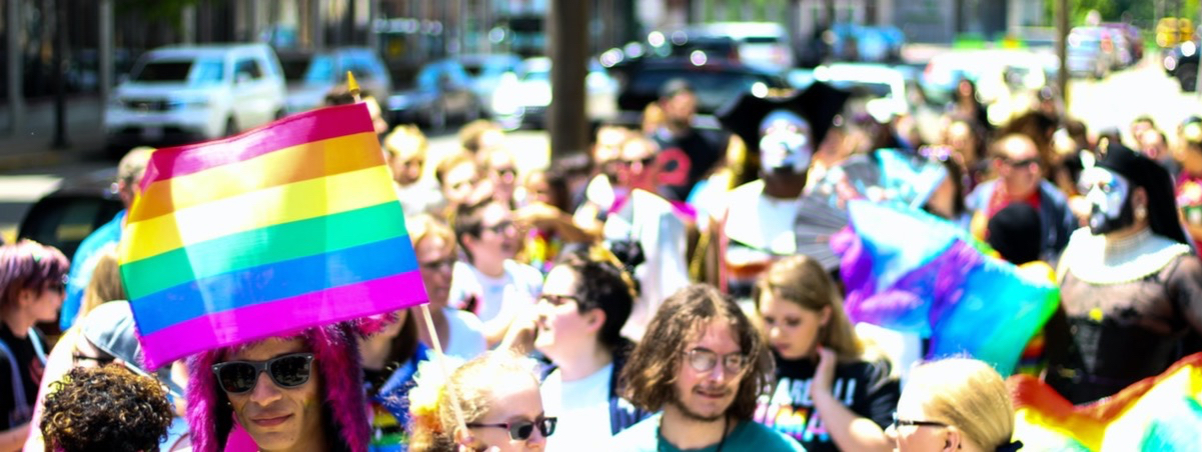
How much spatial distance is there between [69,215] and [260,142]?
5.02 m

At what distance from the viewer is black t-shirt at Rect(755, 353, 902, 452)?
5316 millimetres

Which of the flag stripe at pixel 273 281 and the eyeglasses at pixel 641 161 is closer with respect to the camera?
the flag stripe at pixel 273 281

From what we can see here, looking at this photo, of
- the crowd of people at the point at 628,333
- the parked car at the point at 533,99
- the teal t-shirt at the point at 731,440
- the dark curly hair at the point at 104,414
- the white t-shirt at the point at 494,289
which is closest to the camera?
the dark curly hair at the point at 104,414

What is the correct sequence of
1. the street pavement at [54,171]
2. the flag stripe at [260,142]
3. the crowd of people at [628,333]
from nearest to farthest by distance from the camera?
the crowd of people at [628,333] → the flag stripe at [260,142] → the street pavement at [54,171]

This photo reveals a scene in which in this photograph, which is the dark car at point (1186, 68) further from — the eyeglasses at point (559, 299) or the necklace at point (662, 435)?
the necklace at point (662, 435)

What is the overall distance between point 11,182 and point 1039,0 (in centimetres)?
6957

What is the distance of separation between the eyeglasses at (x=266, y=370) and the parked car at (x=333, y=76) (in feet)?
84.7

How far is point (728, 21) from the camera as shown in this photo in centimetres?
8000

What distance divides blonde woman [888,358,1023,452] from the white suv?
890 inches

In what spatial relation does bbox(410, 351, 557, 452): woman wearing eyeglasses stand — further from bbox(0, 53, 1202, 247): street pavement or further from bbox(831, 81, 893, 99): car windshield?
bbox(831, 81, 893, 99): car windshield

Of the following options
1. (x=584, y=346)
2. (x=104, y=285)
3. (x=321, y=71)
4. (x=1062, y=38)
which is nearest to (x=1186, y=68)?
(x=1062, y=38)

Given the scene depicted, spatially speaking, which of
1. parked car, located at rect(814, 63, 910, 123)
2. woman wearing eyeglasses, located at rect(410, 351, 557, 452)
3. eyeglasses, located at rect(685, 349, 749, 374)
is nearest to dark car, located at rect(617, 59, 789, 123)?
parked car, located at rect(814, 63, 910, 123)

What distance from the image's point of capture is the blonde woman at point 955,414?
4184 millimetres

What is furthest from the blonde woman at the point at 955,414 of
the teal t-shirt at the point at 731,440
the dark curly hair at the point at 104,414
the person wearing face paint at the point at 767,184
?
the person wearing face paint at the point at 767,184
